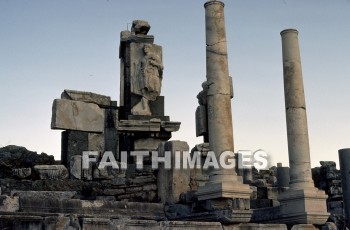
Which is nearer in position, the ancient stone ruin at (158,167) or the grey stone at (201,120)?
the ancient stone ruin at (158,167)

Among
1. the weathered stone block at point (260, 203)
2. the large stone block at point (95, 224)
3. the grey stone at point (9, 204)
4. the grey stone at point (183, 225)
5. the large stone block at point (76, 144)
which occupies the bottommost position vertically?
the grey stone at point (183, 225)

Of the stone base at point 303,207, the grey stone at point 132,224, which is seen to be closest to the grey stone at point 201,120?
the stone base at point 303,207

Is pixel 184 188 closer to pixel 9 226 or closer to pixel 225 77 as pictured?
pixel 225 77

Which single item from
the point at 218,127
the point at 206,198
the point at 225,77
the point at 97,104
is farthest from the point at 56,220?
the point at 97,104

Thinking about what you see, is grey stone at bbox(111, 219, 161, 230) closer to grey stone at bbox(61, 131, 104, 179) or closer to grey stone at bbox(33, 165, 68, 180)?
grey stone at bbox(33, 165, 68, 180)

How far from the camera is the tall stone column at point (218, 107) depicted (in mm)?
10172

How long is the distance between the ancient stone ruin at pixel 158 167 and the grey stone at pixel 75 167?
0.02 m

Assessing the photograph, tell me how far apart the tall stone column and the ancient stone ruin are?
0.07 ft

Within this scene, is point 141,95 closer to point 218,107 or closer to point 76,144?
point 76,144

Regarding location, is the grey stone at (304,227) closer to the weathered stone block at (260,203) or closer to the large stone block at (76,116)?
the weathered stone block at (260,203)

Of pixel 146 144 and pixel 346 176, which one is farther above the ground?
pixel 146 144

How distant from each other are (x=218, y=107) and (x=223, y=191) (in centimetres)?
177

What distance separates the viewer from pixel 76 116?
496 inches

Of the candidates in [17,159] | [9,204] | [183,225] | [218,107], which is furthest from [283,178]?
[9,204]
